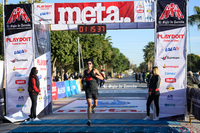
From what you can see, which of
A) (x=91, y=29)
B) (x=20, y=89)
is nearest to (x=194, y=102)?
(x=91, y=29)

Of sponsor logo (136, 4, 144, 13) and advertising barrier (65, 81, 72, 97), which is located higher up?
sponsor logo (136, 4, 144, 13)

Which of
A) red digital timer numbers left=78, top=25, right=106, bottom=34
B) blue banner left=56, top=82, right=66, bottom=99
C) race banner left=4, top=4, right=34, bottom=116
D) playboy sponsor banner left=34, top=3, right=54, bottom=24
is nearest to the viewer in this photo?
race banner left=4, top=4, right=34, bottom=116

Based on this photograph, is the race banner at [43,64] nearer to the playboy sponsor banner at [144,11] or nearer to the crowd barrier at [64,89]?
the playboy sponsor banner at [144,11]

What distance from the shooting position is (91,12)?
32.0ft

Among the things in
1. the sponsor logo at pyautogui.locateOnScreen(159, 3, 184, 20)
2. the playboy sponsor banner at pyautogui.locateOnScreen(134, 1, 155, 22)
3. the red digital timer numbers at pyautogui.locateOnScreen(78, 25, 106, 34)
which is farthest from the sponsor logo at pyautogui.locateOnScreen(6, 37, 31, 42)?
the sponsor logo at pyautogui.locateOnScreen(159, 3, 184, 20)

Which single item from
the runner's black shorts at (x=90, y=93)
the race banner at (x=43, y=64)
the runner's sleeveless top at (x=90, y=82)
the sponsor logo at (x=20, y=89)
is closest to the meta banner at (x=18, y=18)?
the race banner at (x=43, y=64)

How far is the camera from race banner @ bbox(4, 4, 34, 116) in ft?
31.1

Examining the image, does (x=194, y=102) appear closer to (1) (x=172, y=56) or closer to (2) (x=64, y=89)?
(1) (x=172, y=56)

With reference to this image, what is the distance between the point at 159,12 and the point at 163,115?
3.95m

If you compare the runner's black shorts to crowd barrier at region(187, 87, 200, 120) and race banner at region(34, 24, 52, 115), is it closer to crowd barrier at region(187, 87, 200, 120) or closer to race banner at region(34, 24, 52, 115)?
race banner at region(34, 24, 52, 115)

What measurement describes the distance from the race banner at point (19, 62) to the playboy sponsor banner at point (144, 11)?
4237 mm

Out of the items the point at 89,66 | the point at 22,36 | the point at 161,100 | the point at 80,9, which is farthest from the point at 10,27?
the point at 161,100

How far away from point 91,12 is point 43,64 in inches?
118

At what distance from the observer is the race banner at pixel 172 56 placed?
917cm
